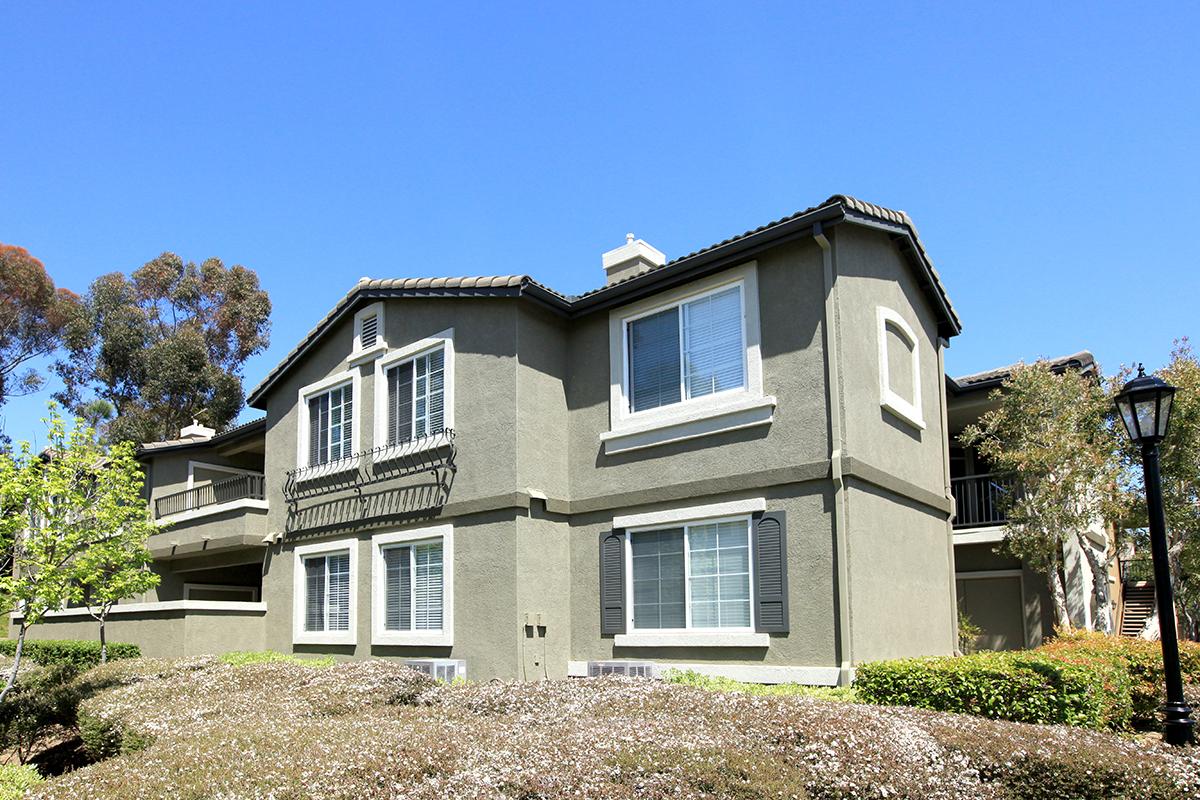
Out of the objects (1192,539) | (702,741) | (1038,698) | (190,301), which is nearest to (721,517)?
(1038,698)

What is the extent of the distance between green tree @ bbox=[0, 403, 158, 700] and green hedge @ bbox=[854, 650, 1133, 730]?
1081cm

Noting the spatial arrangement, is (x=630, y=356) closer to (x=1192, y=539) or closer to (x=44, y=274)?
(x=1192, y=539)

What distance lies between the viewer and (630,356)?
1569 cm

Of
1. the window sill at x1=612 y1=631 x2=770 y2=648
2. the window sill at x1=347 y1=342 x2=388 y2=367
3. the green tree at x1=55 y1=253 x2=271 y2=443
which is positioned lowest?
the window sill at x1=612 y1=631 x2=770 y2=648

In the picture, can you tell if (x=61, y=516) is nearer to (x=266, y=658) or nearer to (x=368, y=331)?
(x=266, y=658)

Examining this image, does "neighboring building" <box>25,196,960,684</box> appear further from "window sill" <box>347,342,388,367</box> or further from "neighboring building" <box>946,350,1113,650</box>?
"neighboring building" <box>946,350,1113,650</box>

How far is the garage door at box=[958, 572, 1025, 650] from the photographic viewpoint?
1889cm

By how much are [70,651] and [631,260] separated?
49.3 feet

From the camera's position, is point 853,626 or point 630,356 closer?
point 853,626

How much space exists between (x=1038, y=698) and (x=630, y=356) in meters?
7.92

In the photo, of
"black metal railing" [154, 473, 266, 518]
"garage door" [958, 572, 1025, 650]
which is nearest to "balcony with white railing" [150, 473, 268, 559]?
"black metal railing" [154, 473, 266, 518]

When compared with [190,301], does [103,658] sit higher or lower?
lower

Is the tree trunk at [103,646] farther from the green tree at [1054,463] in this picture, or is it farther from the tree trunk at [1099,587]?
the tree trunk at [1099,587]

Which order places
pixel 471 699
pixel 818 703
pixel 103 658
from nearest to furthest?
pixel 818 703 → pixel 471 699 → pixel 103 658
